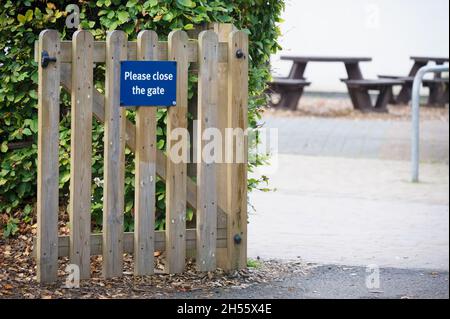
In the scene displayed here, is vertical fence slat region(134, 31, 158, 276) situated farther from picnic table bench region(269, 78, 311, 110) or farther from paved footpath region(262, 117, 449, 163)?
picnic table bench region(269, 78, 311, 110)

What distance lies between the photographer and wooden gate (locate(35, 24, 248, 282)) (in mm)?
5547

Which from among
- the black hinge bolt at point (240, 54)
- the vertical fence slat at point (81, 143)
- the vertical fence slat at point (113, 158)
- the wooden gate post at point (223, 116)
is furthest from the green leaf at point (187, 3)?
the vertical fence slat at point (81, 143)

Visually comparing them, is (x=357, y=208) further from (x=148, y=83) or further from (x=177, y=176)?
(x=148, y=83)

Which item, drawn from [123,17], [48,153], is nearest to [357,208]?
[123,17]

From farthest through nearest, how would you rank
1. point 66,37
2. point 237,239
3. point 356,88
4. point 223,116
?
point 356,88 → point 66,37 → point 237,239 → point 223,116

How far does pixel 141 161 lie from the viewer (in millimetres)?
5770

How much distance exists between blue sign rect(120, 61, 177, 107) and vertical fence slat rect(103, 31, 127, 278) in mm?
45

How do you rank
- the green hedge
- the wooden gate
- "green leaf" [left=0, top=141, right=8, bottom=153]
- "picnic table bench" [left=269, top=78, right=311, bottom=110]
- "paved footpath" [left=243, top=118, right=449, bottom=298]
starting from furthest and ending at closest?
"picnic table bench" [left=269, top=78, right=311, bottom=110] < "paved footpath" [left=243, top=118, right=449, bottom=298] < "green leaf" [left=0, top=141, right=8, bottom=153] < the green hedge < the wooden gate

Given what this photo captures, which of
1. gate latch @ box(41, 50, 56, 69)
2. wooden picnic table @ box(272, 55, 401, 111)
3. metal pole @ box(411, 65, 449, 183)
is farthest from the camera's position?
wooden picnic table @ box(272, 55, 401, 111)

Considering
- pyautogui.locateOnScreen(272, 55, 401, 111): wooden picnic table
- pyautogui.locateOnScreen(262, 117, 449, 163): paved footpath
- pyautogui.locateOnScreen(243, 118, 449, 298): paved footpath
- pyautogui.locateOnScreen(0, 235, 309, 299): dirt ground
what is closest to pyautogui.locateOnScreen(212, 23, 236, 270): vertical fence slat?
pyautogui.locateOnScreen(0, 235, 309, 299): dirt ground

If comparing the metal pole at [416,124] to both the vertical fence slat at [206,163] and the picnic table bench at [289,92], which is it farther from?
the picnic table bench at [289,92]

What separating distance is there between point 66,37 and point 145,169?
132 cm

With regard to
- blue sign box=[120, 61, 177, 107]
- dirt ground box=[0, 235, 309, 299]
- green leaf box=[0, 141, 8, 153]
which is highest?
blue sign box=[120, 61, 177, 107]
